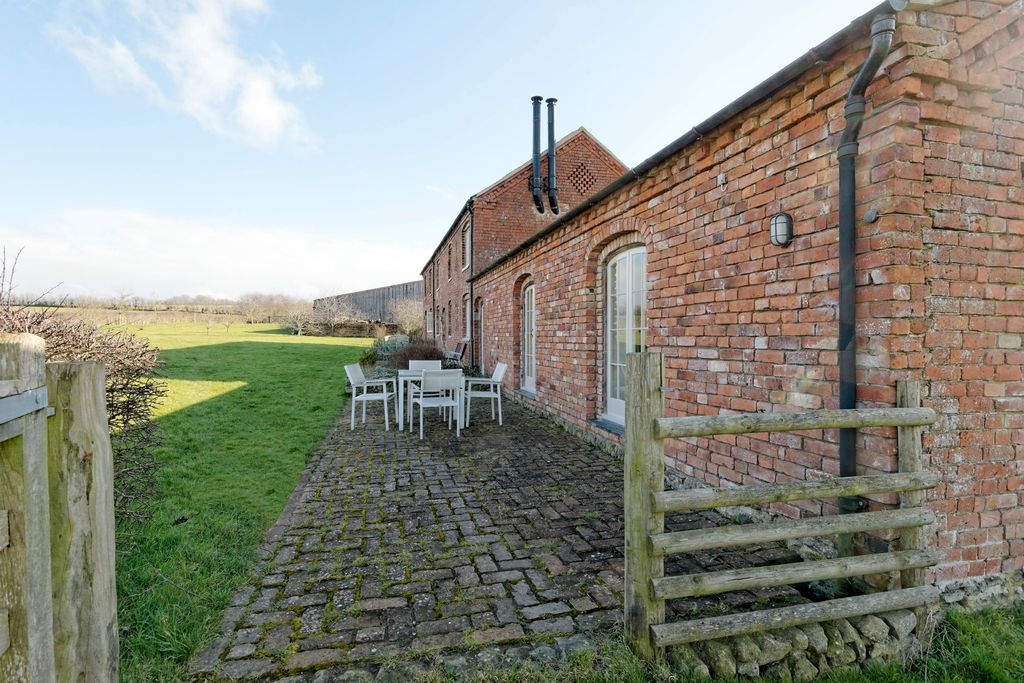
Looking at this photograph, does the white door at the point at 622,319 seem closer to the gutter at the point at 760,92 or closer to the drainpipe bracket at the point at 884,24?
the gutter at the point at 760,92

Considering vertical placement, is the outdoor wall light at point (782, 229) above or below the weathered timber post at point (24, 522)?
above

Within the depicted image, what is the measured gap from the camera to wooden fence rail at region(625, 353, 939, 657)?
228 centimetres

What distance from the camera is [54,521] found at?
1.60 meters

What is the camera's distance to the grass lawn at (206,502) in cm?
248

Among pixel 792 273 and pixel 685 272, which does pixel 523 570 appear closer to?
pixel 792 273

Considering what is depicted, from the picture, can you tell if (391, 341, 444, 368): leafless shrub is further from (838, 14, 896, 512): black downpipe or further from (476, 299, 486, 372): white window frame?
(838, 14, 896, 512): black downpipe

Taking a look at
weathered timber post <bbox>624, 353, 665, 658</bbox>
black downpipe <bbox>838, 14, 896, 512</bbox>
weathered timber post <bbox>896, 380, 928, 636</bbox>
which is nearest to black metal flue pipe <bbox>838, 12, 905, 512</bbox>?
black downpipe <bbox>838, 14, 896, 512</bbox>

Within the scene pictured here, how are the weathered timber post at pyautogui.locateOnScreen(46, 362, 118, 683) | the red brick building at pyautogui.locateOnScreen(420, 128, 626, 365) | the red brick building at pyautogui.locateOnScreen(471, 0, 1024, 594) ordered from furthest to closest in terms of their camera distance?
the red brick building at pyautogui.locateOnScreen(420, 128, 626, 365)
the red brick building at pyautogui.locateOnScreen(471, 0, 1024, 594)
the weathered timber post at pyautogui.locateOnScreen(46, 362, 118, 683)

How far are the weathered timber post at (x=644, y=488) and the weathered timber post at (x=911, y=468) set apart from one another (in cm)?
139

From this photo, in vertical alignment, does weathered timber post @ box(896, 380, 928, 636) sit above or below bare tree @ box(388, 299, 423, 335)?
below

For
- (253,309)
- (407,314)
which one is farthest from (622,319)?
(253,309)

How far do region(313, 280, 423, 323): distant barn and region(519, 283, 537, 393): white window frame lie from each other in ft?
84.7

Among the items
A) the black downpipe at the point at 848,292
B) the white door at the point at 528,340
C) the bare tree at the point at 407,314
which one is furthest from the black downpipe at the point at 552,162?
the bare tree at the point at 407,314

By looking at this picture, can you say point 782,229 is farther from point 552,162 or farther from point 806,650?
point 552,162
